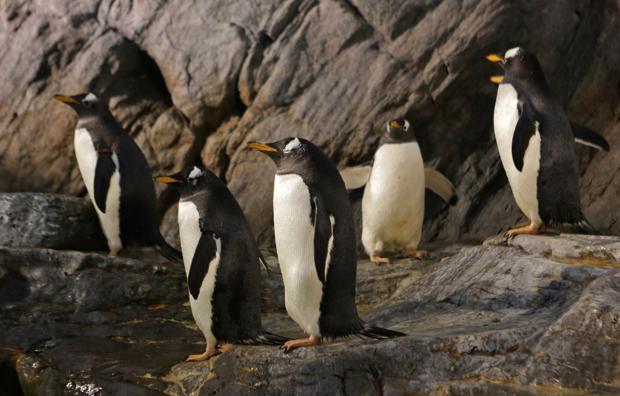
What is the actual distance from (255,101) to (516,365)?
430 cm

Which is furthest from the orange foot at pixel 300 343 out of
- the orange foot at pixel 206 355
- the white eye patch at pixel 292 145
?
the white eye patch at pixel 292 145

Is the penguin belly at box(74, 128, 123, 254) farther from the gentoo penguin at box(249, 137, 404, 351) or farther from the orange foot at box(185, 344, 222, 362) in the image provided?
the gentoo penguin at box(249, 137, 404, 351)

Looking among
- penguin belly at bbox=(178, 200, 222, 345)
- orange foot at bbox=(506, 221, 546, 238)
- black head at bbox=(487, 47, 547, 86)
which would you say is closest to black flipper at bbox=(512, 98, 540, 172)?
black head at bbox=(487, 47, 547, 86)

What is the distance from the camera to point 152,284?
6.35 metres

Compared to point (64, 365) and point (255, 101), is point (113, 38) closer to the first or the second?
point (255, 101)

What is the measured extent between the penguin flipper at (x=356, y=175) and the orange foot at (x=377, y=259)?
26.5 inches

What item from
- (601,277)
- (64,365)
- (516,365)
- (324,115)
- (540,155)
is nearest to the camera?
(516,365)

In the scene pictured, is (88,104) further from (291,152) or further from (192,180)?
(291,152)

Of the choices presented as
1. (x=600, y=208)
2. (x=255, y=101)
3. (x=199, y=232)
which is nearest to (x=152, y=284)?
(x=199, y=232)

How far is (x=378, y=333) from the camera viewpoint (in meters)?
4.68

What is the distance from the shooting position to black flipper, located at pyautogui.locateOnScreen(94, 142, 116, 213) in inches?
283

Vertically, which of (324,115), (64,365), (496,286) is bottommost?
(64,365)

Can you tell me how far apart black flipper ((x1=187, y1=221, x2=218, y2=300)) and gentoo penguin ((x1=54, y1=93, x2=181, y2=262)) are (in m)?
2.03

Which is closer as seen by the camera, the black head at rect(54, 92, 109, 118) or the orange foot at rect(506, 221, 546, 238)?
the orange foot at rect(506, 221, 546, 238)
